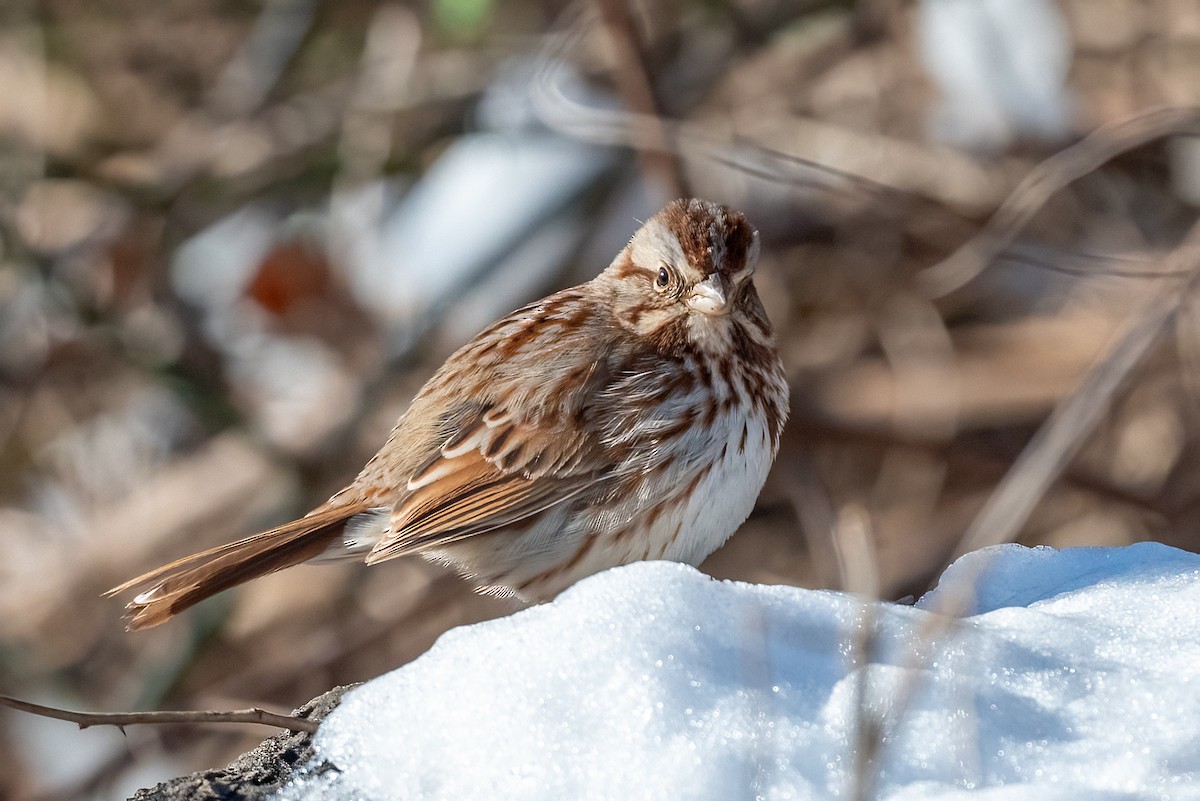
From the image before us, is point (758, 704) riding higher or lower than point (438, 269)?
lower

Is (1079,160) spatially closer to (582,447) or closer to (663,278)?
(663,278)

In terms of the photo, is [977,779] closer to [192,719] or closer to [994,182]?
[192,719]

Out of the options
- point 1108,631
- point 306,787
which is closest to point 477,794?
point 306,787

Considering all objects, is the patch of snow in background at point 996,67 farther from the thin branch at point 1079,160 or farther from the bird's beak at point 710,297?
the bird's beak at point 710,297

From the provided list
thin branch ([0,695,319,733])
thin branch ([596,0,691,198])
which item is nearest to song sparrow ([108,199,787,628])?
thin branch ([0,695,319,733])

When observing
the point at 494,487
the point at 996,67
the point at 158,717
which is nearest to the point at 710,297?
the point at 494,487

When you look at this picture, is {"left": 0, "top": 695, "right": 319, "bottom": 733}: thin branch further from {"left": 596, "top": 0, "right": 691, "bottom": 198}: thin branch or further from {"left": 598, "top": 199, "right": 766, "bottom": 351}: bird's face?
{"left": 596, "top": 0, "right": 691, "bottom": 198}: thin branch

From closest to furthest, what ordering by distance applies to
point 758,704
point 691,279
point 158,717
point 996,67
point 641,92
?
point 758,704, point 158,717, point 691,279, point 641,92, point 996,67
